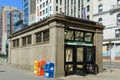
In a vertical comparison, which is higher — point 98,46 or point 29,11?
point 29,11

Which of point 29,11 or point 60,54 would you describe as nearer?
point 60,54

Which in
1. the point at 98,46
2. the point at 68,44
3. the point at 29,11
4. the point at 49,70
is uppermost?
the point at 29,11

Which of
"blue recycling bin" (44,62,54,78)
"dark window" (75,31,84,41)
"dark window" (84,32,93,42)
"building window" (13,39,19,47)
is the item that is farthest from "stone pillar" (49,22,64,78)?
"building window" (13,39,19,47)

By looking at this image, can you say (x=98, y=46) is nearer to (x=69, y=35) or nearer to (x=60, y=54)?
(x=69, y=35)

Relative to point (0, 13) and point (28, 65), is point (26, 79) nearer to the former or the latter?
point (28, 65)

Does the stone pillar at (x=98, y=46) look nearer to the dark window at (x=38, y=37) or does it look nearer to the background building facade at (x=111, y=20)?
the dark window at (x=38, y=37)

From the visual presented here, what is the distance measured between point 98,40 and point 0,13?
141 metres

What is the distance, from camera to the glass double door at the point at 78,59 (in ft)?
67.5

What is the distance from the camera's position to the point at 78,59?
21.4m

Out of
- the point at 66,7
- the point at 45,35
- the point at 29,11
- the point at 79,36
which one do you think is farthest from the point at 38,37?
the point at 29,11

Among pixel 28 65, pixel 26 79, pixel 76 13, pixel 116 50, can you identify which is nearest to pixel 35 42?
pixel 28 65

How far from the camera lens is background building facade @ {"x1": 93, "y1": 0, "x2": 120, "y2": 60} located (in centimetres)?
5453

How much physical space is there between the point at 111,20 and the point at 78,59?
3713 centimetres

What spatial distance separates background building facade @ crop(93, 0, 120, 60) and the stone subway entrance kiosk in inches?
1256
